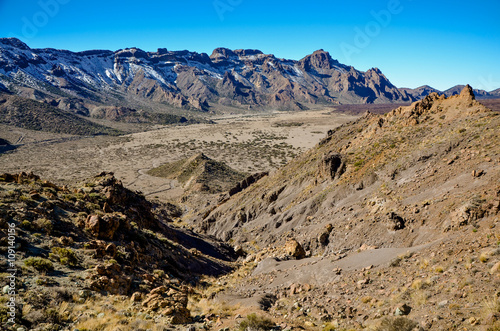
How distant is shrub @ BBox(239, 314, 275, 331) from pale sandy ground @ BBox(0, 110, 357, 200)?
147ft

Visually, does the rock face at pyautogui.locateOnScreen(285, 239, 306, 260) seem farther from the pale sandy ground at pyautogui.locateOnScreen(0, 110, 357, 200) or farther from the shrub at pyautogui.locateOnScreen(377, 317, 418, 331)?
the pale sandy ground at pyautogui.locateOnScreen(0, 110, 357, 200)

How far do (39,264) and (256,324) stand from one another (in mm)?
8576

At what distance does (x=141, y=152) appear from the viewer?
97.9m

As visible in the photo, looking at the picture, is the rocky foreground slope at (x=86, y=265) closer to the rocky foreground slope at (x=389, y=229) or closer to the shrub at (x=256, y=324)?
the shrub at (x=256, y=324)

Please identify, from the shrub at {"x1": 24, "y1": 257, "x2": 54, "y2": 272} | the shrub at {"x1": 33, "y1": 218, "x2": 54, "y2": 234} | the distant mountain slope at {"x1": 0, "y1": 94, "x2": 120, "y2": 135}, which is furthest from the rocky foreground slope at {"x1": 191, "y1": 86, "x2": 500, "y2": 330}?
the distant mountain slope at {"x1": 0, "y1": 94, "x2": 120, "y2": 135}

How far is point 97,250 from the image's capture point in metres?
13.6

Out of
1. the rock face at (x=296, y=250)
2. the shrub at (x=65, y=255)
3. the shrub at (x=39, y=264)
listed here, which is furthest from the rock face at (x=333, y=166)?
the shrub at (x=39, y=264)

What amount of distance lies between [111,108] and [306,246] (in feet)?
639

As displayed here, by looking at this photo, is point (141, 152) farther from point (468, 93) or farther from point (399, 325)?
point (399, 325)

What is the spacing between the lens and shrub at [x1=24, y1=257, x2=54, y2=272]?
1099 centimetres

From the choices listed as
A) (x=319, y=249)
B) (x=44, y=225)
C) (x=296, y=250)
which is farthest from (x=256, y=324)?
(x=44, y=225)

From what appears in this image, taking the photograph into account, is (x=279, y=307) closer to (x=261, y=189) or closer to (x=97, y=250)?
(x=97, y=250)

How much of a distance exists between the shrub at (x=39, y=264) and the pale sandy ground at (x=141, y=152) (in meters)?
40.7

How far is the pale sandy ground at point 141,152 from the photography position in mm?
67750
